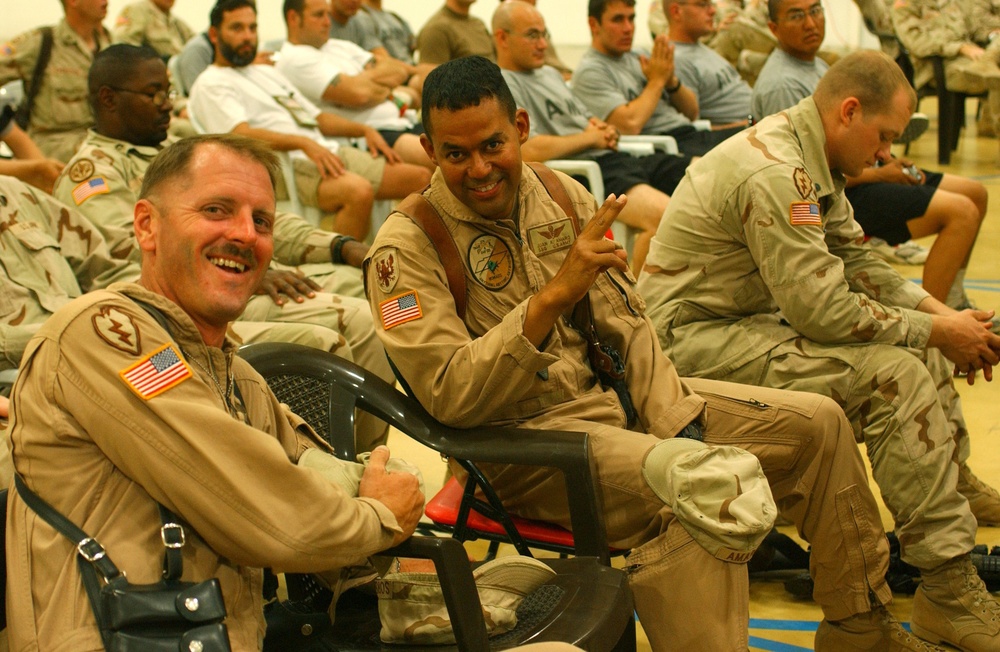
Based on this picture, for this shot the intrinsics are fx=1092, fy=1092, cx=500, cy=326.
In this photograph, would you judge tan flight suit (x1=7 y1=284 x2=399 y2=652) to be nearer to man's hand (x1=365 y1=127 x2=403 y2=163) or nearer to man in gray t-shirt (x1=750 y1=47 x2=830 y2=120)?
man in gray t-shirt (x1=750 y1=47 x2=830 y2=120)

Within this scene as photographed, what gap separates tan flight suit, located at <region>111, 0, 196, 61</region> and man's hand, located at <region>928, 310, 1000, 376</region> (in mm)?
5686

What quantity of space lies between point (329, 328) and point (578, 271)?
54.0 inches

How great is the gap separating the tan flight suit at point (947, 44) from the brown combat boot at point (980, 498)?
225 inches

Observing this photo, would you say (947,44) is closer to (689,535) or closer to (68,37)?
(68,37)

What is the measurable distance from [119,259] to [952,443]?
2343 millimetres

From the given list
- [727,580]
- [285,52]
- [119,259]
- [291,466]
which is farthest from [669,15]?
[291,466]

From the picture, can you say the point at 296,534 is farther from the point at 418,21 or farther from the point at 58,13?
the point at 418,21

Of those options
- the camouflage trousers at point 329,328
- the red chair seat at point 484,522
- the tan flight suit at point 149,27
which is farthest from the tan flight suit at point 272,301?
the tan flight suit at point 149,27

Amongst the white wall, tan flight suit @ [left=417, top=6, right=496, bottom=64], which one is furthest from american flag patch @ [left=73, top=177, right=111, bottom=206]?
the white wall

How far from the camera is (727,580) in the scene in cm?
189

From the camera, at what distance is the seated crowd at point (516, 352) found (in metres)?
1.42

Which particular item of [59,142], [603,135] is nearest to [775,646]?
[603,135]

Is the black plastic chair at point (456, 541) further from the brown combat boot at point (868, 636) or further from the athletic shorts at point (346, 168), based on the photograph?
the athletic shorts at point (346, 168)

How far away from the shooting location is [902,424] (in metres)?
2.47
